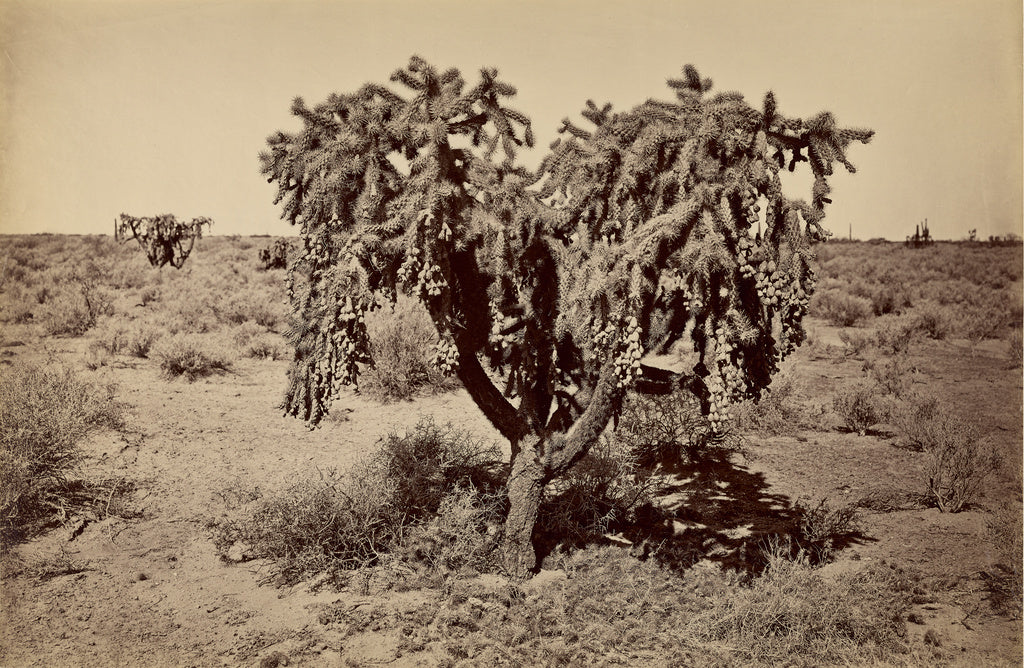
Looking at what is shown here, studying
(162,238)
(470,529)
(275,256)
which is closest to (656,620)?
(470,529)

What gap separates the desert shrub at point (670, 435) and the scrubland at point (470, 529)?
5 centimetres

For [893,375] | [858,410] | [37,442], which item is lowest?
[37,442]

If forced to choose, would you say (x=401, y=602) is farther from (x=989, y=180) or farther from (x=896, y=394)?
(x=896, y=394)

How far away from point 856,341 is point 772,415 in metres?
6.47

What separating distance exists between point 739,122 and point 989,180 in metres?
2.54

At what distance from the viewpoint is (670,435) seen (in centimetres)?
862

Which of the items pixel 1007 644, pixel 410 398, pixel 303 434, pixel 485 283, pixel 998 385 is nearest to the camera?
pixel 1007 644

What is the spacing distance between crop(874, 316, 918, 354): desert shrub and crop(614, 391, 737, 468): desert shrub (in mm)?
7525

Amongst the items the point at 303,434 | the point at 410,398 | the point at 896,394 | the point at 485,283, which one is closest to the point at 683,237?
the point at 485,283

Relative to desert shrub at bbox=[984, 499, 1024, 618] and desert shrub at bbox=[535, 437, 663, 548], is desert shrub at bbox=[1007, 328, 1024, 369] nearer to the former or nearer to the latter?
desert shrub at bbox=[984, 499, 1024, 618]

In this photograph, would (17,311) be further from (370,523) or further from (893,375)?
(893,375)

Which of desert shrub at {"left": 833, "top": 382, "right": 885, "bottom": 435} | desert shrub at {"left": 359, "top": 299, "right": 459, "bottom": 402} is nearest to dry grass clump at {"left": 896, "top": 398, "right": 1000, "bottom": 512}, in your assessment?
desert shrub at {"left": 833, "top": 382, "right": 885, "bottom": 435}

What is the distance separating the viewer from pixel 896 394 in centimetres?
1115

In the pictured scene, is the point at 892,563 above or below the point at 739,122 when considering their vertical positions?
below
